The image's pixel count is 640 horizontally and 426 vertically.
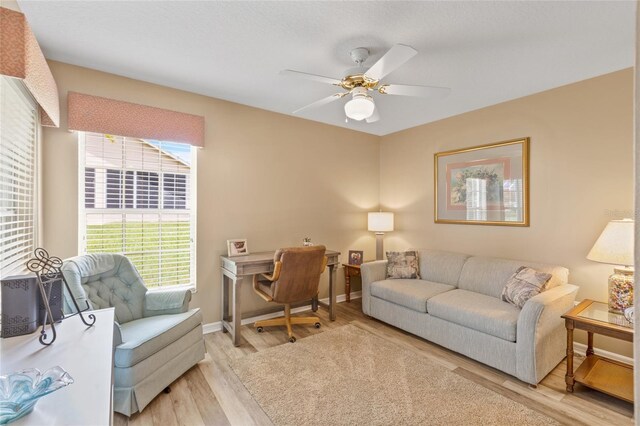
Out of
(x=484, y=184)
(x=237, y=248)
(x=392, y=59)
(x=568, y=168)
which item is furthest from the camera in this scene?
(x=484, y=184)

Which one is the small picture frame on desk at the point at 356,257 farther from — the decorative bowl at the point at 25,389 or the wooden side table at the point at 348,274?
the decorative bowl at the point at 25,389

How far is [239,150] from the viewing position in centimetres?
338

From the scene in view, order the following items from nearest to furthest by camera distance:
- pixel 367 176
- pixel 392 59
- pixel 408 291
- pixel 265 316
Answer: pixel 392 59
pixel 408 291
pixel 265 316
pixel 367 176

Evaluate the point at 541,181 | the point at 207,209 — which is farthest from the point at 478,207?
the point at 207,209

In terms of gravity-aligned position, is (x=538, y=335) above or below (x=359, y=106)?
below

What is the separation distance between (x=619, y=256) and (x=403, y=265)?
6.32ft

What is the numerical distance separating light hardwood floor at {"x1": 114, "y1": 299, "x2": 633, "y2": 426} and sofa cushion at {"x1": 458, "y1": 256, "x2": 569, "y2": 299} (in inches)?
29.3

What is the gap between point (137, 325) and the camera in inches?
86.9

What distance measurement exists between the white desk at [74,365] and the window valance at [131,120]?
178 centimetres

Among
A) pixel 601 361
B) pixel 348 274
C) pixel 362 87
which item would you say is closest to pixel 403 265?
pixel 348 274

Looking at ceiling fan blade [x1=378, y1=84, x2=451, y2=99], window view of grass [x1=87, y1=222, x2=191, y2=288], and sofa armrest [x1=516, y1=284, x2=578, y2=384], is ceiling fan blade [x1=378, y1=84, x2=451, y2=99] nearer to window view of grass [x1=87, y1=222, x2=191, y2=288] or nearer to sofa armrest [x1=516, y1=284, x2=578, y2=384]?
sofa armrest [x1=516, y1=284, x2=578, y2=384]

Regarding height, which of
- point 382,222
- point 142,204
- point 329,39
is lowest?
point 382,222

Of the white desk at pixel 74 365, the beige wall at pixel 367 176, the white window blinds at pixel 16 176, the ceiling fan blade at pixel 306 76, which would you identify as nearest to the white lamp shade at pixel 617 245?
the beige wall at pixel 367 176

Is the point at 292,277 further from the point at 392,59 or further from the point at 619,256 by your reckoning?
the point at 619,256
